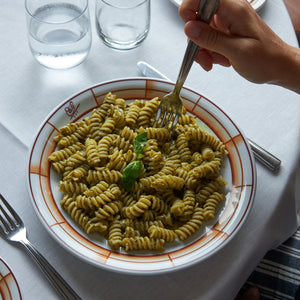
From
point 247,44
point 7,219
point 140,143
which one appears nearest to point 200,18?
Answer: point 247,44

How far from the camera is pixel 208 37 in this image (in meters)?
1.23

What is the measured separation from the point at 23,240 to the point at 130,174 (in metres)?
0.38

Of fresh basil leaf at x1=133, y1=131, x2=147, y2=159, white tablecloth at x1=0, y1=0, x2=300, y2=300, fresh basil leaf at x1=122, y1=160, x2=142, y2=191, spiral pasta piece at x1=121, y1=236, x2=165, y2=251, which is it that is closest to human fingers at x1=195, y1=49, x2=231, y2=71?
white tablecloth at x1=0, y1=0, x2=300, y2=300

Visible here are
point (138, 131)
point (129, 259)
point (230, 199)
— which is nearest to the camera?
point (129, 259)

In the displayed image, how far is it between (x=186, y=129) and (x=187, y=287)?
52 centimetres

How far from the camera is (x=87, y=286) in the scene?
3.81 ft

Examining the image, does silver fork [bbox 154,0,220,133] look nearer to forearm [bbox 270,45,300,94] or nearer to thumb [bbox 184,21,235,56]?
thumb [bbox 184,21,235,56]

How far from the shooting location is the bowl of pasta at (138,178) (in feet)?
3.78

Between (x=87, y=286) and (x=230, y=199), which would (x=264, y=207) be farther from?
(x=87, y=286)

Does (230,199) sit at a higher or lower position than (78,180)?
higher

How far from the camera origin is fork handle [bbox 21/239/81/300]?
3.67 ft

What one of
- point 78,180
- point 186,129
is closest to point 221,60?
point 186,129

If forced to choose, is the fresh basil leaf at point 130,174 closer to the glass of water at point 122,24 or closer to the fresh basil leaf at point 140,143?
the fresh basil leaf at point 140,143

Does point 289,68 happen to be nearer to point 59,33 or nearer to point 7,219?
point 59,33
